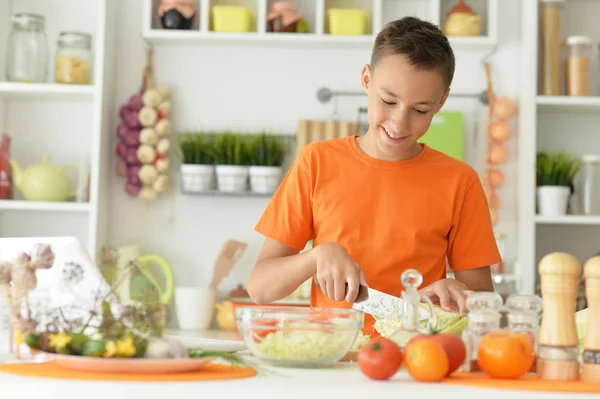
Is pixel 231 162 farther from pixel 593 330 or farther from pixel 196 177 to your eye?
pixel 593 330

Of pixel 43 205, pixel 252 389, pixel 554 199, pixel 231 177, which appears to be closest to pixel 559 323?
pixel 252 389

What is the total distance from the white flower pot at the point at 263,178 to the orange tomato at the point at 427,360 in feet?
7.35

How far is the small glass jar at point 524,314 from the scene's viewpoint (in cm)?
114

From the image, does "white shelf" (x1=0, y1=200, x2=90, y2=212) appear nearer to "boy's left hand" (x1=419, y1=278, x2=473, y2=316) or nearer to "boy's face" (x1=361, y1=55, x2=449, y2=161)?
"boy's face" (x1=361, y1=55, x2=449, y2=161)

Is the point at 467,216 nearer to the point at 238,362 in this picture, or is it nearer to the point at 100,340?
the point at 238,362

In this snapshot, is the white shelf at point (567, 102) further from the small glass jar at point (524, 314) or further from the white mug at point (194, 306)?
the small glass jar at point (524, 314)

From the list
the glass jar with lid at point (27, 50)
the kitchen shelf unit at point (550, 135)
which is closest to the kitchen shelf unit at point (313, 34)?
the kitchen shelf unit at point (550, 135)

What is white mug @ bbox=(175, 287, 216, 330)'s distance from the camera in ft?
10.4

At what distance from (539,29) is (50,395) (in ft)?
8.93

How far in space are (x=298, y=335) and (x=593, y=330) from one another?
349 mm

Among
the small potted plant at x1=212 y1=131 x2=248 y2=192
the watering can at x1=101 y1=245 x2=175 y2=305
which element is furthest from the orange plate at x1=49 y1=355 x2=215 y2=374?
the small potted plant at x1=212 y1=131 x2=248 y2=192

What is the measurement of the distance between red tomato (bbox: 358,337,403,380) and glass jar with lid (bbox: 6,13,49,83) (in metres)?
2.50

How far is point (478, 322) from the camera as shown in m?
1.14

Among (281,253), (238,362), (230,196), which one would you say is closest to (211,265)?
(230,196)
